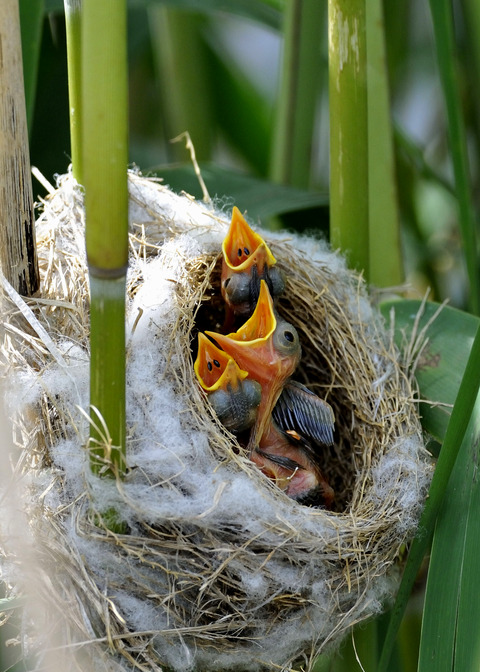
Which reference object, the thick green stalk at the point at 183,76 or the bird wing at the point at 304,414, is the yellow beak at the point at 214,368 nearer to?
the bird wing at the point at 304,414

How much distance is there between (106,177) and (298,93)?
763 mm

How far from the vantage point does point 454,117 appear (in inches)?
40.5

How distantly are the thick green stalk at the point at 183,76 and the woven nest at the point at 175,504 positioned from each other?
58 centimetres

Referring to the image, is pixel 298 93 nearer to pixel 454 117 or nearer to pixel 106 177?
pixel 454 117

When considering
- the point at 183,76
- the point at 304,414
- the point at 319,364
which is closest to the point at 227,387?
the point at 304,414

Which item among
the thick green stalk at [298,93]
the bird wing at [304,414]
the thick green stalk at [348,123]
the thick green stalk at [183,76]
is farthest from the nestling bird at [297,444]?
the thick green stalk at [183,76]

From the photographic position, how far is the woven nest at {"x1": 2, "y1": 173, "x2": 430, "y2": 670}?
2.43 feet

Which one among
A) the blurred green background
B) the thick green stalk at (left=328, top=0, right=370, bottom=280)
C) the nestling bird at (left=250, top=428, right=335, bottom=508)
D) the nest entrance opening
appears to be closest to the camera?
the thick green stalk at (left=328, top=0, right=370, bottom=280)

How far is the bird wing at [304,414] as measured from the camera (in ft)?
3.38

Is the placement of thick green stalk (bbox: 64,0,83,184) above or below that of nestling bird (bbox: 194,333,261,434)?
above

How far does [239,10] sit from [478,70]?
0.45 metres

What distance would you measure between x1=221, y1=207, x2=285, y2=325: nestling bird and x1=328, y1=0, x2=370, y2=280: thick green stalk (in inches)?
4.0

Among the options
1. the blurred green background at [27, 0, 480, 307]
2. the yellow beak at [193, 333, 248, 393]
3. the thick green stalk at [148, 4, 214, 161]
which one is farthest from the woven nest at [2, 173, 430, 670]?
the thick green stalk at [148, 4, 214, 161]

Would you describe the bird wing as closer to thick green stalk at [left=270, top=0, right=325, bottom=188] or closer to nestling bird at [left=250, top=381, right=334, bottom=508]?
nestling bird at [left=250, top=381, right=334, bottom=508]
